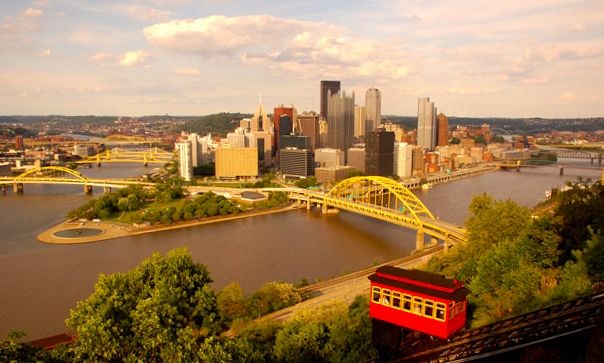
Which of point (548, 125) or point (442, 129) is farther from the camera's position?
point (548, 125)

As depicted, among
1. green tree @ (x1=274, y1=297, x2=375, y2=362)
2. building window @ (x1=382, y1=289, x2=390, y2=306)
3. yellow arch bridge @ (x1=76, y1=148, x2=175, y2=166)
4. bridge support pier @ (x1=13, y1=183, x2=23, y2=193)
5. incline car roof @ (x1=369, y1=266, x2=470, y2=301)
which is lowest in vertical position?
bridge support pier @ (x1=13, y1=183, x2=23, y2=193)

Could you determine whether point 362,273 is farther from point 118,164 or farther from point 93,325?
point 118,164

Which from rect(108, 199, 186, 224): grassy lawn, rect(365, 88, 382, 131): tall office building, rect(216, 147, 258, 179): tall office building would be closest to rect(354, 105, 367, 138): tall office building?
rect(365, 88, 382, 131): tall office building

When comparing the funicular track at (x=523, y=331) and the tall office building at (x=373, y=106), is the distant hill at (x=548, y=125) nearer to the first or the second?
the tall office building at (x=373, y=106)

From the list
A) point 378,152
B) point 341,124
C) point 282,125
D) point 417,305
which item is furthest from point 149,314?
point 341,124

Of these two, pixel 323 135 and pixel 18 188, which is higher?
pixel 323 135

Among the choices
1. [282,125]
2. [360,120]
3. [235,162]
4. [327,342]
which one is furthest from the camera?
[360,120]

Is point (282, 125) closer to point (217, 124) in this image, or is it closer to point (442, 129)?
point (442, 129)

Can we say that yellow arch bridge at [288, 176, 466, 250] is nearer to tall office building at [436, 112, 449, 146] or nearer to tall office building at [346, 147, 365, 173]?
tall office building at [346, 147, 365, 173]

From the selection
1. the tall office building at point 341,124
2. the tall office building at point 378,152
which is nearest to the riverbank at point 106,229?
the tall office building at point 378,152
